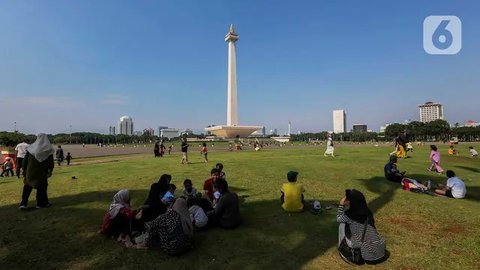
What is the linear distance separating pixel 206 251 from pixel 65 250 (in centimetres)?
301

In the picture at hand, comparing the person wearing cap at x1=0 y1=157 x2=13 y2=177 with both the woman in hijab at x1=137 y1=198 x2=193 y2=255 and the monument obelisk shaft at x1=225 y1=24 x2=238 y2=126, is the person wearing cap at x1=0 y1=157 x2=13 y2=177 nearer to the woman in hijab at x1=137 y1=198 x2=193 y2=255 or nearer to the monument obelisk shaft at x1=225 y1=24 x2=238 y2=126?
the woman in hijab at x1=137 y1=198 x2=193 y2=255

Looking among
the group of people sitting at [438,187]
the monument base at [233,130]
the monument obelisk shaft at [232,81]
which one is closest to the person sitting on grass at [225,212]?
the group of people sitting at [438,187]

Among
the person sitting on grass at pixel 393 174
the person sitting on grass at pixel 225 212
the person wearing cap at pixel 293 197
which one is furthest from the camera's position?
the person sitting on grass at pixel 393 174

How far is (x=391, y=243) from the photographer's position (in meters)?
7.41

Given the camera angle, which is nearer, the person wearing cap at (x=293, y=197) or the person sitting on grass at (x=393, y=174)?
the person wearing cap at (x=293, y=197)

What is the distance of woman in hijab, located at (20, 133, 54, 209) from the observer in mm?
9742

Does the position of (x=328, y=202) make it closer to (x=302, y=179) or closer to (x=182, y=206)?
(x=302, y=179)

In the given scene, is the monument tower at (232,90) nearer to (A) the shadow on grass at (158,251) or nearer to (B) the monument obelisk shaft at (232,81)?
(B) the monument obelisk shaft at (232,81)

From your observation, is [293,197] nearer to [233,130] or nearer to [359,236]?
[359,236]

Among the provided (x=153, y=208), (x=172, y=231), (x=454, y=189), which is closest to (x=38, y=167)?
(x=153, y=208)

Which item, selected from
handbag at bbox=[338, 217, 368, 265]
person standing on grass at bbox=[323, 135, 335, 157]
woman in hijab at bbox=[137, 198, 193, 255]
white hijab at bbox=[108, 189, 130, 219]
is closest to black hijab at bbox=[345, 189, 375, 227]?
handbag at bbox=[338, 217, 368, 265]

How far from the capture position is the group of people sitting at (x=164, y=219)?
669cm

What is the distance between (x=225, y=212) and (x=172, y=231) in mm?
1775

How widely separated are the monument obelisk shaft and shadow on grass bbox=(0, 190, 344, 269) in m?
80.2
